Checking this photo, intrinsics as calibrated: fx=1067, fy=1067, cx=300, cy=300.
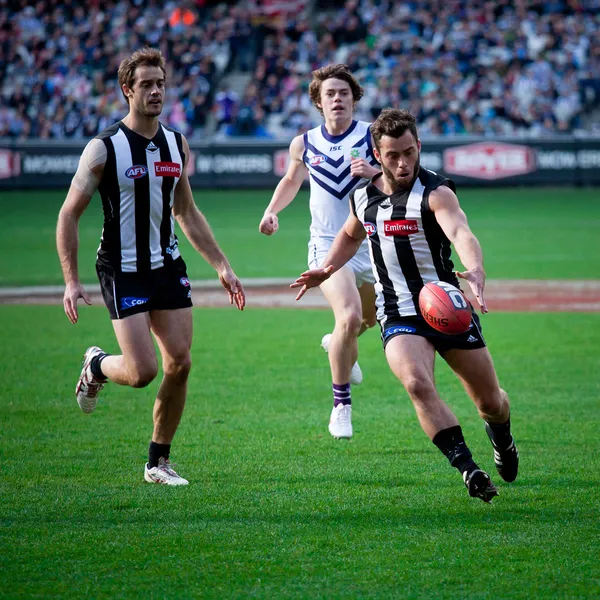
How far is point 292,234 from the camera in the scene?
22.1m

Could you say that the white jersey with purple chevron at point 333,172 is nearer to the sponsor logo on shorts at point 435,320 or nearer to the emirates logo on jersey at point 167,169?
the emirates logo on jersey at point 167,169

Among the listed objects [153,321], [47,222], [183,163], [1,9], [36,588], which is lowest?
[36,588]

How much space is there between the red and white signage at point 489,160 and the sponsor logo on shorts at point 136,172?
22238 mm

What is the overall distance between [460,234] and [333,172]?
2.97 meters

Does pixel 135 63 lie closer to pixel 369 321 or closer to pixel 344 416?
pixel 344 416

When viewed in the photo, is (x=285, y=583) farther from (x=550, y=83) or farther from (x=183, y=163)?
(x=550, y=83)

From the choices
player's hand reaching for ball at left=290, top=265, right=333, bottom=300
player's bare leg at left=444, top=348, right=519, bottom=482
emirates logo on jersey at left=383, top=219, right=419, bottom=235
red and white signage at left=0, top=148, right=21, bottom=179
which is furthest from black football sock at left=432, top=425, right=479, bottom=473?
red and white signage at left=0, top=148, right=21, bottom=179

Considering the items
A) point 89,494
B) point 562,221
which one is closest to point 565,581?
point 89,494

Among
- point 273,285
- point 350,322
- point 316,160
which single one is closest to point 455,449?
point 350,322

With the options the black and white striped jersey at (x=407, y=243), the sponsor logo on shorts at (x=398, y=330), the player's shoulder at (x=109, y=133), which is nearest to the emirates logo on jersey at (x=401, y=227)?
the black and white striped jersey at (x=407, y=243)

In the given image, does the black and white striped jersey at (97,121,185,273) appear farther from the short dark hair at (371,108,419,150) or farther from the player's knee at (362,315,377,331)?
the player's knee at (362,315,377,331)

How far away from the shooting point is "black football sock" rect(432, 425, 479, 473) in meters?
5.62

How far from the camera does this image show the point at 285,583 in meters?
4.59

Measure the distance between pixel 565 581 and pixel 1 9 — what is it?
34.8m
